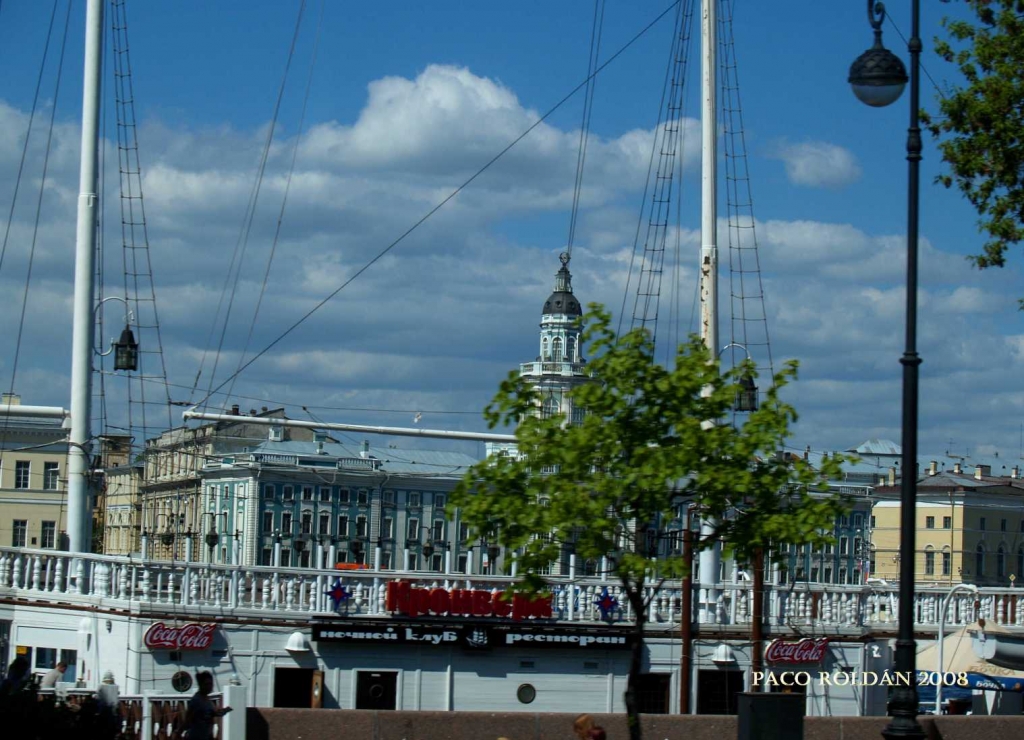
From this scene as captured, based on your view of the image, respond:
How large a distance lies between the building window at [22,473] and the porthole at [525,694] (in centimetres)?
10737

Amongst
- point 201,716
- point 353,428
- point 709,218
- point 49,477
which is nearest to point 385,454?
point 49,477

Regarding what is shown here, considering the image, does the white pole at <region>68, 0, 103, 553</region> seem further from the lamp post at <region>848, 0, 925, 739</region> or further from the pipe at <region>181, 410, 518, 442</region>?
the lamp post at <region>848, 0, 925, 739</region>

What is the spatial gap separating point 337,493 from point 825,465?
118m

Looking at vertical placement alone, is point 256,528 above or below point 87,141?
below

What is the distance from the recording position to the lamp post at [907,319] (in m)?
18.8

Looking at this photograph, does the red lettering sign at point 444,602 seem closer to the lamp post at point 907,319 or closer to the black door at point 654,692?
the black door at point 654,692

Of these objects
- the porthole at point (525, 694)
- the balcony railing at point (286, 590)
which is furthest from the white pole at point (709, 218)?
the porthole at point (525, 694)

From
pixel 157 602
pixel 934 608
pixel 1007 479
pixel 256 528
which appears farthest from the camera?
pixel 1007 479

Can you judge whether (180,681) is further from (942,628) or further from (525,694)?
(942,628)

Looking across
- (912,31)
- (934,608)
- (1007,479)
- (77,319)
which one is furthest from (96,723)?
(1007,479)

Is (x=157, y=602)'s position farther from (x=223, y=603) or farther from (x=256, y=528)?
(x=256, y=528)

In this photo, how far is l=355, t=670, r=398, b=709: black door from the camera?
3175 cm

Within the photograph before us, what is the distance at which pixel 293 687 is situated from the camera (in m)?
31.4

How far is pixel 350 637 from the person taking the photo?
31.3 metres
